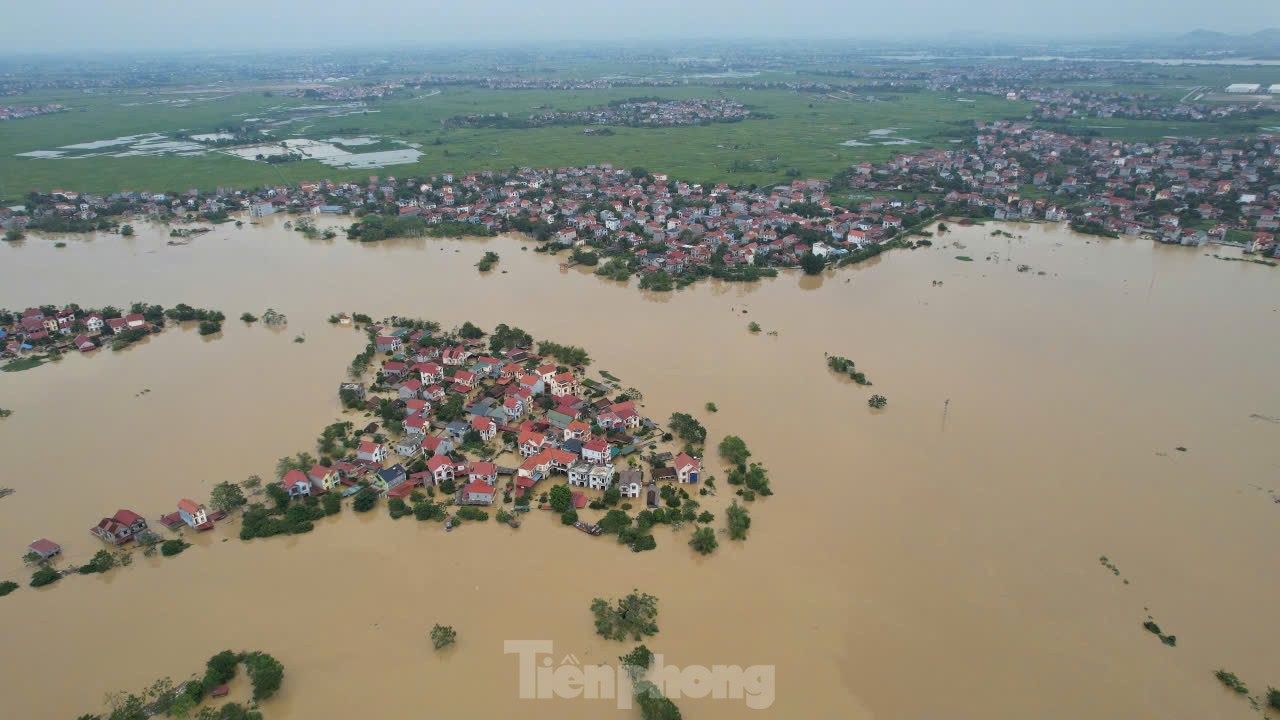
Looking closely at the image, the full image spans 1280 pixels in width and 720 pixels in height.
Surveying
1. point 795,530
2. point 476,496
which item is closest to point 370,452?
point 476,496

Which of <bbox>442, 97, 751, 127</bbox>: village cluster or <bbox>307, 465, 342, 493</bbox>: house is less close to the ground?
<bbox>442, 97, 751, 127</bbox>: village cluster

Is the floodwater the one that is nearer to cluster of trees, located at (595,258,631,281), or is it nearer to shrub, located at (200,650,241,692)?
shrub, located at (200,650,241,692)

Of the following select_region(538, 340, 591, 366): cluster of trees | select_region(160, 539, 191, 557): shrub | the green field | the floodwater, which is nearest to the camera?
the floodwater

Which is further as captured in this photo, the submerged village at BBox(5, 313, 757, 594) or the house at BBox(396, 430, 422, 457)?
the house at BBox(396, 430, 422, 457)

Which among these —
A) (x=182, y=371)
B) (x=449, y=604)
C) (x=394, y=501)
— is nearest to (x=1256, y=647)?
(x=449, y=604)

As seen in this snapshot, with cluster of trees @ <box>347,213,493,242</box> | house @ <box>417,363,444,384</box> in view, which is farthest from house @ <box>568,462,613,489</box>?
cluster of trees @ <box>347,213,493,242</box>

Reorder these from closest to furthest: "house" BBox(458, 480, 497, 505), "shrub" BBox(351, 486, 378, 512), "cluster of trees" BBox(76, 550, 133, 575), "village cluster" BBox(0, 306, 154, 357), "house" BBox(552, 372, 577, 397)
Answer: "cluster of trees" BBox(76, 550, 133, 575) < "shrub" BBox(351, 486, 378, 512) < "house" BBox(458, 480, 497, 505) < "house" BBox(552, 372, 577, 397) < "village cluster" BBox(0, 306, 154, 357)
